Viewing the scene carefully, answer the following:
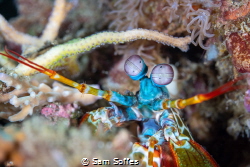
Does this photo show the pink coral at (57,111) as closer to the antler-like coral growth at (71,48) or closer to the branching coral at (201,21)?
the antler-like coral growth at (71,48)

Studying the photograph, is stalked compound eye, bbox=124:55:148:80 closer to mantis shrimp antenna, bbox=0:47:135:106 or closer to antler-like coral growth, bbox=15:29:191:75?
mantis shrimp antenna, bbox=0:47:135:106

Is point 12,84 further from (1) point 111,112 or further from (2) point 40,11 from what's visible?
(2) point 40,11

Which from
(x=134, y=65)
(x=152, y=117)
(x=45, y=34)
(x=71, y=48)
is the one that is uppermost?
(x=45, y=34)

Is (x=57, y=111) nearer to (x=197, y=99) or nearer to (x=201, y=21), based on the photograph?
(x=197, y=99)

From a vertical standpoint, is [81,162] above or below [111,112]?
below

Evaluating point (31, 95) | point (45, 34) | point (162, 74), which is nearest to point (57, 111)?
point (31, 95)

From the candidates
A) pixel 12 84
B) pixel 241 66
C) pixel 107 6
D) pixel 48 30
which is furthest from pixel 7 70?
pixel 241 66

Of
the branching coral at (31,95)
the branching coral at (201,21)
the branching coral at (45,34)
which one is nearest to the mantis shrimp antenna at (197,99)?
the branching coral at (201,21)
